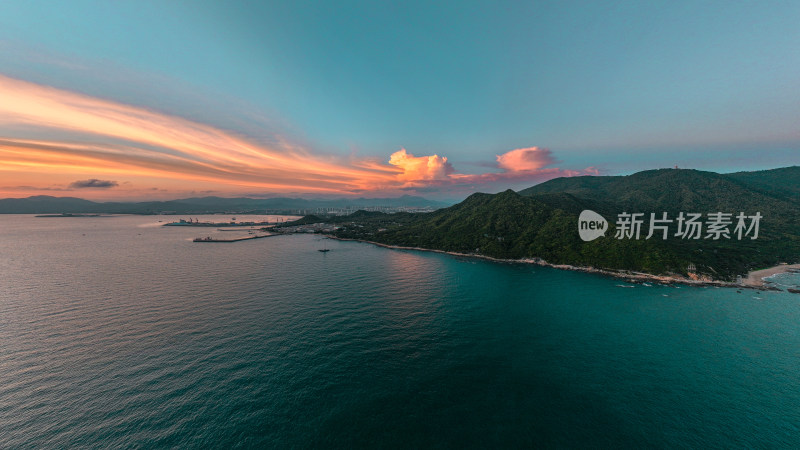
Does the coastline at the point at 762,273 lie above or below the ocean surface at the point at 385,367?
above

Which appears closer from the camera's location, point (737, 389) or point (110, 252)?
point (737, 389)

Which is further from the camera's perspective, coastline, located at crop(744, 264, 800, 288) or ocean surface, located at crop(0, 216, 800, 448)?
coastline, located at crop(744, 264, 800, 288)

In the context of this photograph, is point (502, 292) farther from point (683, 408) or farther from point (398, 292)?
point (683, 408)

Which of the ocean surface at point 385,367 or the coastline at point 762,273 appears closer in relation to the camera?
the ocean surface at point 385,367

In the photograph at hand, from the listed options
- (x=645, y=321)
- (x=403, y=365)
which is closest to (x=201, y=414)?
(x=403, y=365)

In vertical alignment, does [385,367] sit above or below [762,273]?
below

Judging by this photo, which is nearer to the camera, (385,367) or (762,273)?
Result: (385,367)

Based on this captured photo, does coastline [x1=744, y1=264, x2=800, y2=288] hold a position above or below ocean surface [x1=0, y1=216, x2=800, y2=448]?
above

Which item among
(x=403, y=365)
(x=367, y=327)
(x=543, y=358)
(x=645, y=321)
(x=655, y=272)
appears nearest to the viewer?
(x=403, y=365)
